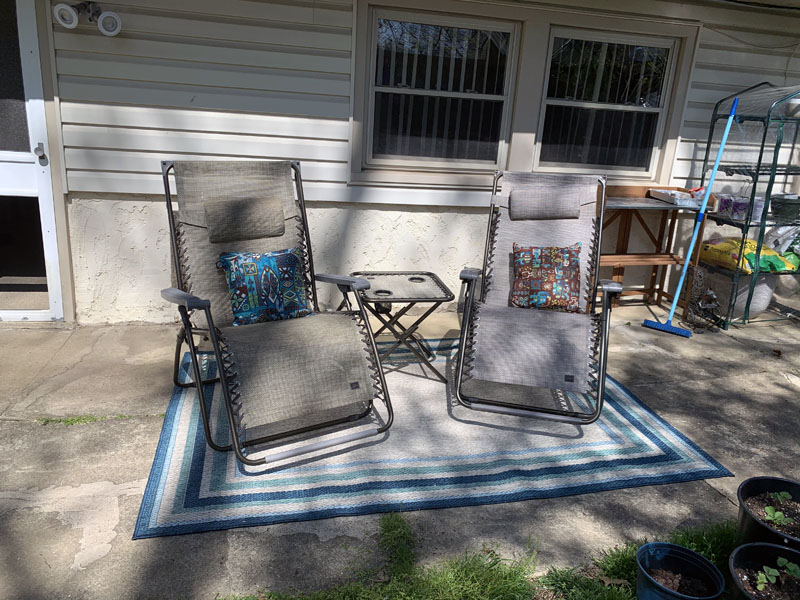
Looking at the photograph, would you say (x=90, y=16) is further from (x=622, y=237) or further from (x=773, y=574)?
(x=773, y=574)

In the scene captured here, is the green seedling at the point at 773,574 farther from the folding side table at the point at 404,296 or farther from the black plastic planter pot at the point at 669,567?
the folding side table at the point at 404,296

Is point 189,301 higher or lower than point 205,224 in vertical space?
lower

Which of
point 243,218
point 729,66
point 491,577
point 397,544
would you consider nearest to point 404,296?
point 243,218

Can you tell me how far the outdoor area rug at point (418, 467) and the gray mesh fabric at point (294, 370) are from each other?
10.7 inches

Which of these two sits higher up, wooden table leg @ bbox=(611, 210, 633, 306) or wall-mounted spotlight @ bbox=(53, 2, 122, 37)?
wall-mounted spotlight @ bbox=(53, 2, 122, 37)

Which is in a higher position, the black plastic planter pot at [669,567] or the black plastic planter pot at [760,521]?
the black plastic planter pot at [760,521]

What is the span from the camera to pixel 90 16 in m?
3.72

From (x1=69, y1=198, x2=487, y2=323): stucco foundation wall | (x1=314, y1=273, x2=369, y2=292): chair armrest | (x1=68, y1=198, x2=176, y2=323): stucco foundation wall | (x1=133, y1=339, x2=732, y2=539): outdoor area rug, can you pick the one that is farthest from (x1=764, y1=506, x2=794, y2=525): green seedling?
(x1=68, y1=198, x2=176, y2=323): stucco foundation wall

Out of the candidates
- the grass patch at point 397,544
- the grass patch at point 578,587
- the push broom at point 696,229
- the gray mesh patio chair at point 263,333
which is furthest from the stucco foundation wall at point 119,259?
the push broom at point 696,229

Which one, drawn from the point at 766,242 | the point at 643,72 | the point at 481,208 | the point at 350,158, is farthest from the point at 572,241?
the point at 766,242

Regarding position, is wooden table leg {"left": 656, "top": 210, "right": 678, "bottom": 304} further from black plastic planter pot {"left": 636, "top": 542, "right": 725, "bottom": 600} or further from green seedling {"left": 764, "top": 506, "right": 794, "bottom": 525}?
black plastic planter pot {"left": 636, "top": 542, "right": 725, "bottom": 600}

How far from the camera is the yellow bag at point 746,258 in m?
4.66

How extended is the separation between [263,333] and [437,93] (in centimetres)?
260

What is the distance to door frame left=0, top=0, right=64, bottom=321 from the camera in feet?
12.1
